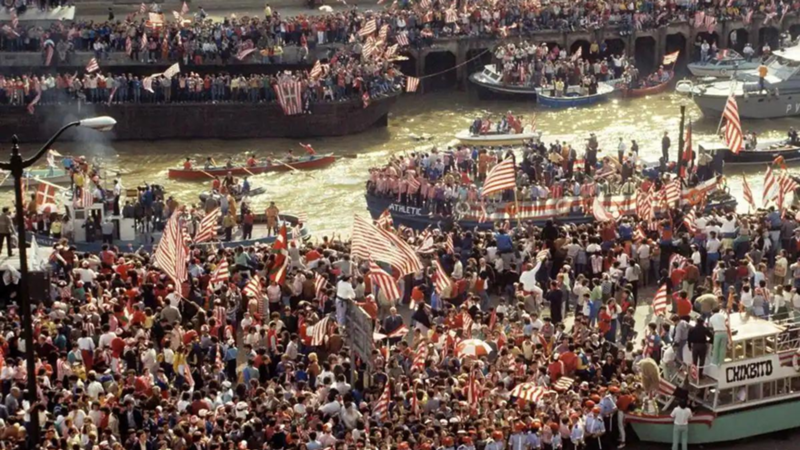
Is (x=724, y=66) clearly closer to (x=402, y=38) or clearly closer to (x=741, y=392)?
A: (x=402, y=38)

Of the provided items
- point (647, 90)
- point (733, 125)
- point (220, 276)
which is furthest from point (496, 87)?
point (220, 276)

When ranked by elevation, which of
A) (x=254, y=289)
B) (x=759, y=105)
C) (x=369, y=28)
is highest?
(x=369, y=28)

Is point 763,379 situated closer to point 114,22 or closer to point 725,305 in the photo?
point 725,305

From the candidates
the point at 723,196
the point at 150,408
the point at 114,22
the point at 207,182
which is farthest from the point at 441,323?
the point at 114,22

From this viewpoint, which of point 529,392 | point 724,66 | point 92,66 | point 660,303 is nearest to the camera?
point 529,392

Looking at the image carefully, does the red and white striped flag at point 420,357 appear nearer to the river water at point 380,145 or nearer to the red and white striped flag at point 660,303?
the red and white striped flag at point 660,303

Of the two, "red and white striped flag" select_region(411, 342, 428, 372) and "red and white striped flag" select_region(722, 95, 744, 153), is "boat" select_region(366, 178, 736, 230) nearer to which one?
"red and white striped flag" select_region(722, 95, 744, 153)
